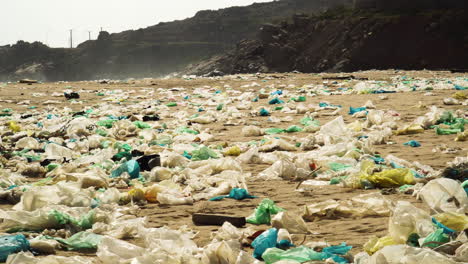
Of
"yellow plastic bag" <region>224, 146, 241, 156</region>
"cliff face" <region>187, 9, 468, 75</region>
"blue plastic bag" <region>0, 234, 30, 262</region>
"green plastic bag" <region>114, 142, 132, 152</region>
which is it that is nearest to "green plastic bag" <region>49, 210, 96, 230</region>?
"blue plastic bag" <region>0, 234, 30, 262</region>

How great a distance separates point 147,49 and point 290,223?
74.5m

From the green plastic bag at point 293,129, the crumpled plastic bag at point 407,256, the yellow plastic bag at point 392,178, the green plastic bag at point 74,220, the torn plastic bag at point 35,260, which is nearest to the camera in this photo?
the crumpled plastic bag at point 407,256

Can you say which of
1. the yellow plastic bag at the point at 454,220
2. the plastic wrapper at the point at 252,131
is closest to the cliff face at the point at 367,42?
the plastic wrapper at the point at 252,131

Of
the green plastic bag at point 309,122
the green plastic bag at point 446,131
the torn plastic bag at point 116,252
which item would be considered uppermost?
the green plastic bag at point 446,131

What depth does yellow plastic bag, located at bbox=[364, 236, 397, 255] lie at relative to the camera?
6.82ft

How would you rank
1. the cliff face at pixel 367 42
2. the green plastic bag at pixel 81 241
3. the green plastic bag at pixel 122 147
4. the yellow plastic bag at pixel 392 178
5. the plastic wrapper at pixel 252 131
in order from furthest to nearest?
the cliff face at pixel 367 42 → the plastic wrapper at pixel 252 131 → the green plastic bag at pixel 122 147 → the yellow plastic bag at pixel 392 178 → the green plastic bag at pixel 81 241

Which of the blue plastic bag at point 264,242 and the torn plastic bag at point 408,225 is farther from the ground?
the torn plastic bag at point 408,225

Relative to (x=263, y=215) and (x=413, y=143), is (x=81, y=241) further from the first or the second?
(x=413, y=143)

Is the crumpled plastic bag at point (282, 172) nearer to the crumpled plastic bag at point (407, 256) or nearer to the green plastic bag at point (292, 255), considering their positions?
the green plastic bag at point (292, 255)

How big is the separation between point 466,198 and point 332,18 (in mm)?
33569

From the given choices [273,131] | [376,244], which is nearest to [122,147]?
[273,131]

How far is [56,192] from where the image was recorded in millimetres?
3035

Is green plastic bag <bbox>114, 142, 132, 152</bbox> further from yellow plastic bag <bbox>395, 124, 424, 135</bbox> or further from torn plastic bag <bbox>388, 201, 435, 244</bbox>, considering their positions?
torn plastic bag <bbox>388, 201, 435, 244</bbox>

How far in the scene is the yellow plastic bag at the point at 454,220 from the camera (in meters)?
2.13
